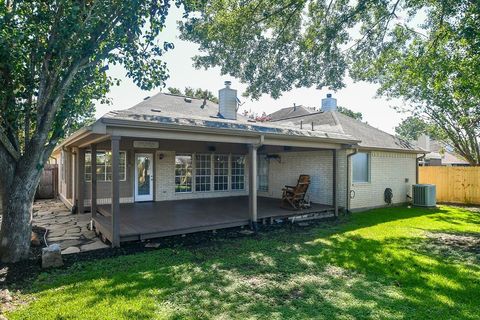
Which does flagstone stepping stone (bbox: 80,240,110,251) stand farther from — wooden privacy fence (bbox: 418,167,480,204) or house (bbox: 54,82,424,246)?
wooden privacy fence (bbox: 418,167,480,204)

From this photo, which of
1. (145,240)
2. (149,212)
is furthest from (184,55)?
(145,240)

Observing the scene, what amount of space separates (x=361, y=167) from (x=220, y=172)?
228 inches

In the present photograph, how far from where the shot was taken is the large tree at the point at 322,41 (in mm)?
8688

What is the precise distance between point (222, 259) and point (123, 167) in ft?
22.8

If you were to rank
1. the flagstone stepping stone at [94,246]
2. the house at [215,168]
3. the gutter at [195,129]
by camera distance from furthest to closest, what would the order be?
the house at [215,168] → the flagstone stepping stone at [94,246] → the gutter at [195,129]

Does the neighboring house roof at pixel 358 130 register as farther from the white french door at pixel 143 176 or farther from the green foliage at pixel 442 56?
the white french door at pixel 143 176

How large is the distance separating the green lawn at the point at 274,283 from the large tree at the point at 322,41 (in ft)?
17.3

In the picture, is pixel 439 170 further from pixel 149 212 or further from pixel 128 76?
pixel 128 76

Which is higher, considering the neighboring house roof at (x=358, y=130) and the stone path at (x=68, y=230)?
the neighboring house roof at (x=358, y=130)

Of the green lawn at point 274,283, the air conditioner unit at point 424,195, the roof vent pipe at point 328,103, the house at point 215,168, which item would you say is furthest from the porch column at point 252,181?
the roof vent pipe at point 328,103

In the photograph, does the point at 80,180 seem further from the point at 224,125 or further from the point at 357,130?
the point at 357,130

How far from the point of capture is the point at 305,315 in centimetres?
348

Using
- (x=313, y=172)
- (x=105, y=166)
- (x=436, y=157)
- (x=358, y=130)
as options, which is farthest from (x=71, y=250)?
(x=436, y=157)

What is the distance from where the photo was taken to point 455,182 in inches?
569
